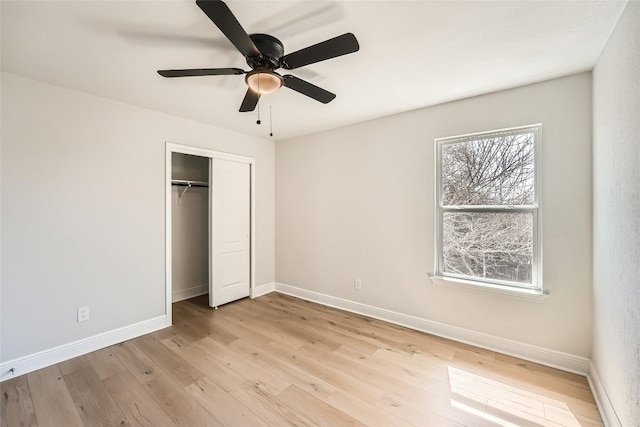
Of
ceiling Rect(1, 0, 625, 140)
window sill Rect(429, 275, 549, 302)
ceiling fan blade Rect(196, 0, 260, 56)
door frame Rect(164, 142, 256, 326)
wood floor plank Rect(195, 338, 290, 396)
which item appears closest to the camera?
ceiling fan blade Rect(196, 0, 260, 56)

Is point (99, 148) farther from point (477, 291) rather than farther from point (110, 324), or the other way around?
point (477, 291)

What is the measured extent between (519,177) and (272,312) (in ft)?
10.3

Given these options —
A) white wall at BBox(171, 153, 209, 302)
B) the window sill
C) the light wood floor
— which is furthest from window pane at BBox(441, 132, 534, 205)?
white wall at BBox(171, 153, 209, 302)

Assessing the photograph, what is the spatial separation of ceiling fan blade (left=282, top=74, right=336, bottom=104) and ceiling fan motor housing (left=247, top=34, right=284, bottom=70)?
0.12 metres

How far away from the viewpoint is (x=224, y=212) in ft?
12.5

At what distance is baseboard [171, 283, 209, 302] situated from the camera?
399cm

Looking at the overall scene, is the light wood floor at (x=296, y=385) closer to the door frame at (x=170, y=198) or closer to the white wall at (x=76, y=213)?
the white wall at (x=76, y=213)

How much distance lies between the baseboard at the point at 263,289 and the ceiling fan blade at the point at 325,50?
335cm

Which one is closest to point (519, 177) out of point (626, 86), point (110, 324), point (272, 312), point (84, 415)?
point (626, 86)

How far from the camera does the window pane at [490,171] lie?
2.46m

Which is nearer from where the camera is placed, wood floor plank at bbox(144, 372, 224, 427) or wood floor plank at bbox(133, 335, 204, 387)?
wood floor plank at bbox(144, 372, 224, 427)

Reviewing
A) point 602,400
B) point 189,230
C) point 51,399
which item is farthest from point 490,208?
point 189,230

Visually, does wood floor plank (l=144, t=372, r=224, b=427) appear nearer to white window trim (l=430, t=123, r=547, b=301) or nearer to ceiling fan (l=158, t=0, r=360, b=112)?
ceiling fan (l=158, t=0, r=360, b=112)

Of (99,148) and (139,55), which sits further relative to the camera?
(99,148)
